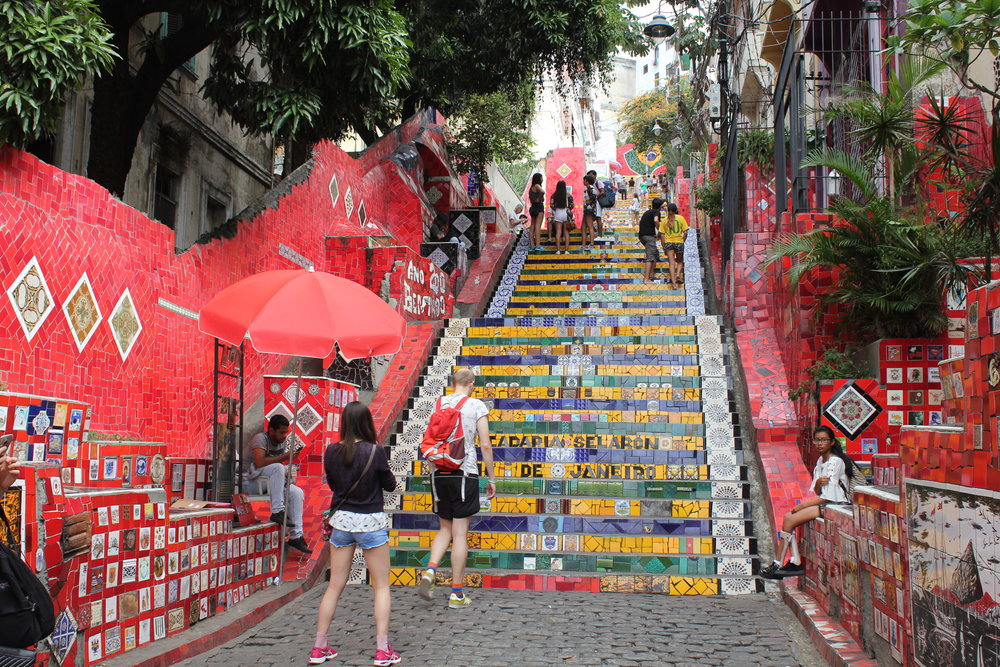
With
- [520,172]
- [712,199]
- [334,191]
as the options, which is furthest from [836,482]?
[520,172]

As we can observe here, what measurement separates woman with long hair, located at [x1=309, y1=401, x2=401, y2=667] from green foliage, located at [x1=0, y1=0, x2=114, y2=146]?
11.3ft

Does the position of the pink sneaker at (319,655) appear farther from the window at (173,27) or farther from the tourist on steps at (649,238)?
the tourist on steps at (649,238)

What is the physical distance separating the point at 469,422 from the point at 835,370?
3.81 m

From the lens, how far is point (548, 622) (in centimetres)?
648

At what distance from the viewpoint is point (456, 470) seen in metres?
7.06

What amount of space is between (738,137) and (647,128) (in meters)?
23.6

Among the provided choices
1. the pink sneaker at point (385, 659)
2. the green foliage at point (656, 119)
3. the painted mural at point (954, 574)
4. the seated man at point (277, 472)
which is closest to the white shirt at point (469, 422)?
the seated man at point (277, 472)

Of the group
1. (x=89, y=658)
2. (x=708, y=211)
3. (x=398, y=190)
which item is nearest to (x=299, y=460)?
(x=89, y=658)

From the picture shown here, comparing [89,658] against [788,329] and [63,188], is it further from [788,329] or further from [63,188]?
[788,329]

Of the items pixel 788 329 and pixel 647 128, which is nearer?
pixel 788 329

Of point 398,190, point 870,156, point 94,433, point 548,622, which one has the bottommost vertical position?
point 548,622

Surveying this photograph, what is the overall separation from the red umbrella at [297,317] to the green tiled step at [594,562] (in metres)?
2.00

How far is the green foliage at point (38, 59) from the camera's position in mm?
7027

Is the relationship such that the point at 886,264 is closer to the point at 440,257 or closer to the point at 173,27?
the point at 440,257
